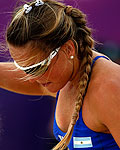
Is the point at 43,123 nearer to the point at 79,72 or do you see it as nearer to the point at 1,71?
the point at 1,71

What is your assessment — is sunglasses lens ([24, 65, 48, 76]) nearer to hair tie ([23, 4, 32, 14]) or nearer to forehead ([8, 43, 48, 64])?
forehead ([8, 43, 48, 64])

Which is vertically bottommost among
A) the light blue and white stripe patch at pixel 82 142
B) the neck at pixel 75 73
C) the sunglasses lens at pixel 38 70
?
the light blue and white stripe patch at pixel 82 142

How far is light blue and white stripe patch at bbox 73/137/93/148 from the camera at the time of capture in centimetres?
92

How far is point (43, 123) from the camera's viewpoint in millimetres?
1645

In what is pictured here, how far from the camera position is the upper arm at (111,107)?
2.57 ft

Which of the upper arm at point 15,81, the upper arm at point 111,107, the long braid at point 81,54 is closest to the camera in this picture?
the upper arm at point 111,107

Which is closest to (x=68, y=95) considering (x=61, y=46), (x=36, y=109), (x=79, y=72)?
(x=79, y=72)

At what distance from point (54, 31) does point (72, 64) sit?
0.14 metres

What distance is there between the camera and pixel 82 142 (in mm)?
927

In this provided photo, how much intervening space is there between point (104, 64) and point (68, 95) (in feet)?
0.72

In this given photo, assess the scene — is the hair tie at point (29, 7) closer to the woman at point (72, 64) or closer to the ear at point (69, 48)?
the woman at point (72, 64)

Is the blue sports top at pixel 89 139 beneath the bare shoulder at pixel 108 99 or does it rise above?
beneath

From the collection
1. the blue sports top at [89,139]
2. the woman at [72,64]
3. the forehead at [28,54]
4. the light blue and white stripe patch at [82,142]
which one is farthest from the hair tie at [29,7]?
the light blue and white stripe patch at [82,142]

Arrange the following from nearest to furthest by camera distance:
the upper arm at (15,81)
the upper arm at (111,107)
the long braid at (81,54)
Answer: the upper arm at (111,107)
the long braid at (81,54)
the upper arm at (15,81)
